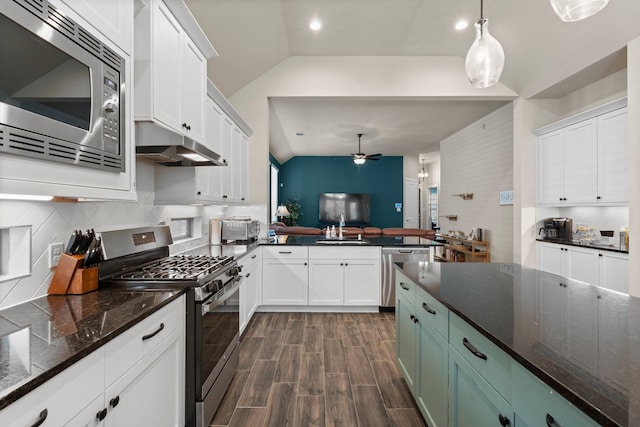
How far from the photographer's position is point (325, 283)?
11.9 feet

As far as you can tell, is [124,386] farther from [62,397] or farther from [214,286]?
[214,286]

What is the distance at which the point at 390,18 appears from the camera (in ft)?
11.1

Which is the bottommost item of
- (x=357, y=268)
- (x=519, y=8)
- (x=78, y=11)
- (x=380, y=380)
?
(x=380, y=380)

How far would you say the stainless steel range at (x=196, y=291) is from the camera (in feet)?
5.17

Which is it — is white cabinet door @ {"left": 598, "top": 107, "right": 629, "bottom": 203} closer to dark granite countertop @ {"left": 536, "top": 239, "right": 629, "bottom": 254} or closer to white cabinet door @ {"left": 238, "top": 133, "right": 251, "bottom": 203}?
dark granite countertop @ {"left": 536, "top": 239, "right": 629, "bottom": 254}

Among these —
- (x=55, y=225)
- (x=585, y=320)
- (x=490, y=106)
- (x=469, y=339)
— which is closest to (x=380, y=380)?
(x=469, y=339)

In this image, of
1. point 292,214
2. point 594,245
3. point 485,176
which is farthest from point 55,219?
point 292,214

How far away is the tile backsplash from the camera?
1.24m

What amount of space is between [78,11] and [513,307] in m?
2.08

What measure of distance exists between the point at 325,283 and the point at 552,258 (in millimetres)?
2998

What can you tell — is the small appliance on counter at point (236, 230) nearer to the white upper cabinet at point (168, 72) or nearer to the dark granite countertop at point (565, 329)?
the white upper cabinet at point (168, 72)

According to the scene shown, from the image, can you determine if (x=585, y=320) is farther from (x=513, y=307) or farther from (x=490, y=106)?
(x=490, y=106)

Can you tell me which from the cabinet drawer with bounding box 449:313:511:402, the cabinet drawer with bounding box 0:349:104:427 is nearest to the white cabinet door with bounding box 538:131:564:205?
the cabinet drawer with bounding box 449:313:511:402

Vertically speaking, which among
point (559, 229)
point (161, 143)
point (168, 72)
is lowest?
point (559, 229)
